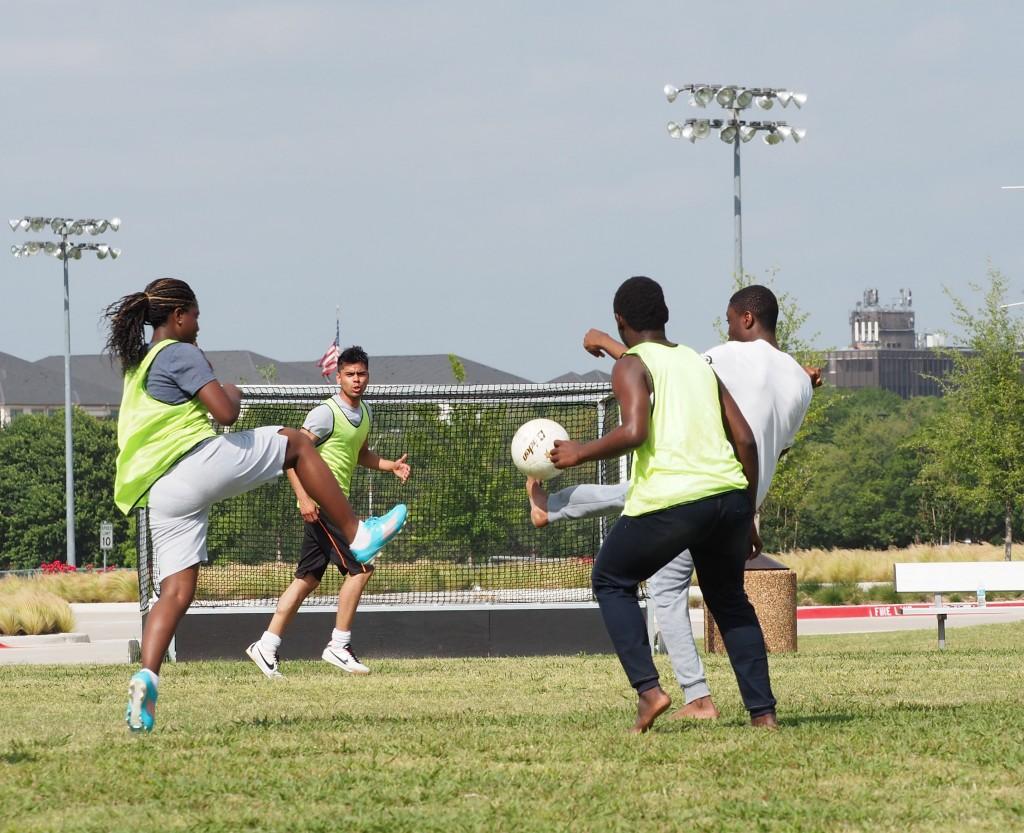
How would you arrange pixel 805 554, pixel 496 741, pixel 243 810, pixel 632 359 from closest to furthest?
pixel 243 810 < pixel 496 741 < pixel 632 359 < pixel 805 554

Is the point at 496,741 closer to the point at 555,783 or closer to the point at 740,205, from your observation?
the point at 555,783

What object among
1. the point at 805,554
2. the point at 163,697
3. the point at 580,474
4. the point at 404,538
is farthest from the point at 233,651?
the point at 805,554

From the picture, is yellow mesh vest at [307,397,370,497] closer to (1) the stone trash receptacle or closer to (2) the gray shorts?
(2) the gray shorts

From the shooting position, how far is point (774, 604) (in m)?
13.7

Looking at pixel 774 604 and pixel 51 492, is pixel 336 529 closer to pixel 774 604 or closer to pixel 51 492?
pixel 774 604

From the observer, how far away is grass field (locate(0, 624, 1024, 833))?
467 cm

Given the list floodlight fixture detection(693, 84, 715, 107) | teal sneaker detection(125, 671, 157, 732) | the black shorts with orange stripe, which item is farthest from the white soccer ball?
floodlight fixture detection(693, 84, 715, 107)

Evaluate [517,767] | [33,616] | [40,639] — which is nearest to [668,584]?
[517,767]

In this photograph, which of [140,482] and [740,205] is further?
[740,205]

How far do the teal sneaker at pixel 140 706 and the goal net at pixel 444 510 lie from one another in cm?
774

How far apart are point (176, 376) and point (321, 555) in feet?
14.8

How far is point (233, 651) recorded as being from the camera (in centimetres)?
1415

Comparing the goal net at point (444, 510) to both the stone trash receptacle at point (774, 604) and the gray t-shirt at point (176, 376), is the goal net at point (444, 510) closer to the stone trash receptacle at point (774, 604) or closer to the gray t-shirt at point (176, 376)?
the stone trash receptacle at point (774, 604)

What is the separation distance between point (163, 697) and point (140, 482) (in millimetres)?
2703
